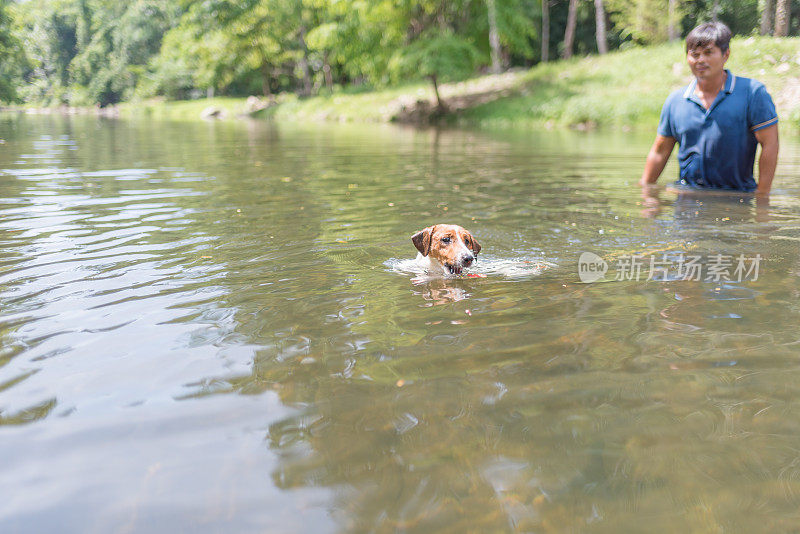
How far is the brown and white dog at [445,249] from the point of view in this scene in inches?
198

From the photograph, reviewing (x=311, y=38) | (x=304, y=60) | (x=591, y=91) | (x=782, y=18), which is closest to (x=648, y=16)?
(x=782, y=18)

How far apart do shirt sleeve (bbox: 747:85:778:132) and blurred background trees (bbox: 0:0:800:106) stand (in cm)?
2531

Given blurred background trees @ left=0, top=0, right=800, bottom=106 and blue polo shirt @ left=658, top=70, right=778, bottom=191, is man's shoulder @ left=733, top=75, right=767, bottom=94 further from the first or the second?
blurred background trees @ left=0, top=0, right=800, bottom=106

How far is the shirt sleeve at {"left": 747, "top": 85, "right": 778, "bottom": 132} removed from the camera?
6500 millimetres

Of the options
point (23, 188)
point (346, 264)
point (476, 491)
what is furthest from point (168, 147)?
point (476, 491)

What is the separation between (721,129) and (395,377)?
218 inches

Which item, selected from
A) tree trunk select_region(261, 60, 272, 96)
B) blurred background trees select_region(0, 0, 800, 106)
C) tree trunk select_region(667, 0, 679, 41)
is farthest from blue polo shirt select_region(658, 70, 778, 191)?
tree trunk select_region(261, 60, 272, 96)

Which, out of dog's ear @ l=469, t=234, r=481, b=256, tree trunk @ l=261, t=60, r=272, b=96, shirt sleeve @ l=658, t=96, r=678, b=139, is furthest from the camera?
tree trunk @ l=261, t=60, r=272, b=96

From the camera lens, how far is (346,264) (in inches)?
216

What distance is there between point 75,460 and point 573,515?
1926 millimetres

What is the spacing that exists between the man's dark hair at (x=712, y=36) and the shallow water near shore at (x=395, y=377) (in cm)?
187

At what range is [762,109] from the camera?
21.4 feet

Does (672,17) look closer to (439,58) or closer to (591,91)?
(591,91)

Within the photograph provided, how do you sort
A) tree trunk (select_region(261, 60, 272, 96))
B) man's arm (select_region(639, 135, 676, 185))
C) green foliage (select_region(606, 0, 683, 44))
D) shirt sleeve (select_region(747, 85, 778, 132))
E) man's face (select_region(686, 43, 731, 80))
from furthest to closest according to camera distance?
tree trunk (select_region(261, 60, 272, 96)), green foliage (select_region(606, 0, 683, 44)), man's arm (select_region(639, 135, 676, 185)), shirt sleeve (select_region(747, 85, 778, 132)), man's face (select_region(686, 43, 731, 80))
